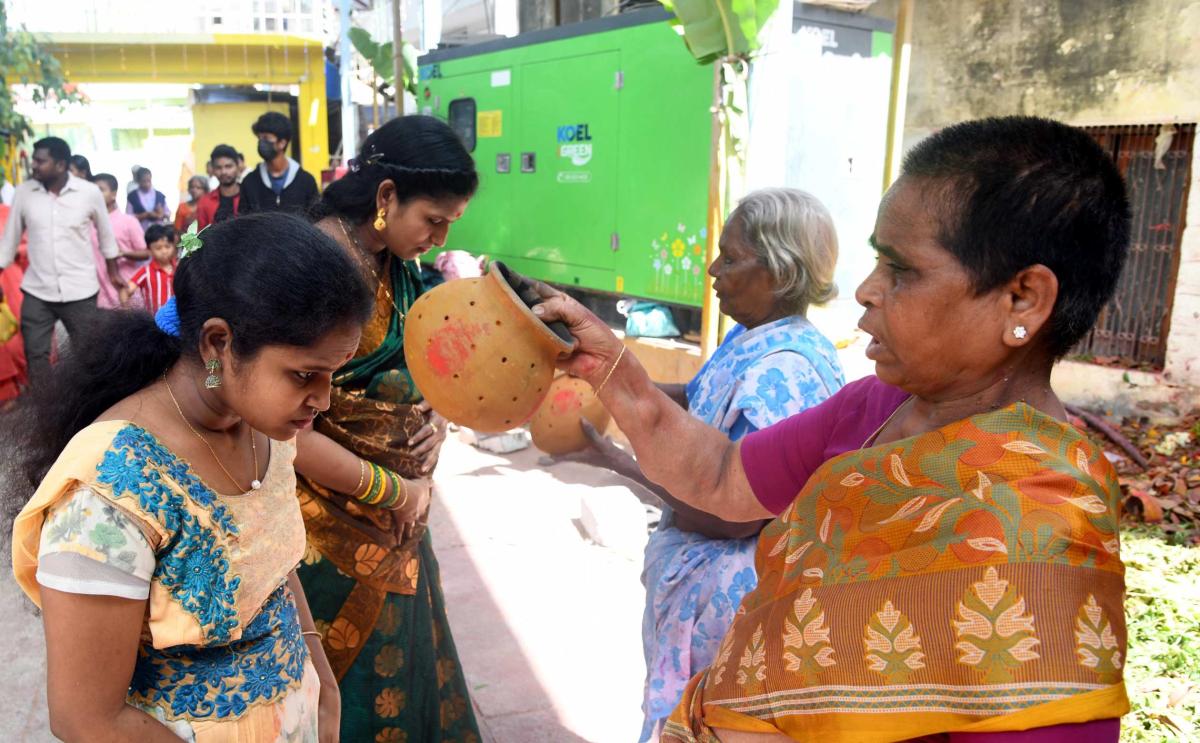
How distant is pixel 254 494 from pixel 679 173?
515cm

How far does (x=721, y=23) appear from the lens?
502 cm

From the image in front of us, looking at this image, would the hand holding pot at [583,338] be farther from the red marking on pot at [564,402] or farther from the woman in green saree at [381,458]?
the woman in green saree at [381,458]

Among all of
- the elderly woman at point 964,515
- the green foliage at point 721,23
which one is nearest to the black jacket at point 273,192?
the green foliage at point 721,23

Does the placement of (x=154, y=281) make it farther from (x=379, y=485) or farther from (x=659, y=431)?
(x=659, y=431)

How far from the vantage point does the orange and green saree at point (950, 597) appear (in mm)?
1103

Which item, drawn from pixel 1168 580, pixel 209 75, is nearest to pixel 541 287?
pixel 1168 580

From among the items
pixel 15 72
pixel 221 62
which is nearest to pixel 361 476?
pixel 15 72

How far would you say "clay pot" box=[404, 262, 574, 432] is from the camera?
174 centimetres

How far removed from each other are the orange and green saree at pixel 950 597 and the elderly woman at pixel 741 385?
1053 mm

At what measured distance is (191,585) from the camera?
4.88ft

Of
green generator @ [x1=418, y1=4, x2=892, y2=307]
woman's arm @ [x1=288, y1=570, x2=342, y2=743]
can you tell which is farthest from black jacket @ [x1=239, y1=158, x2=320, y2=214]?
woman's arm @ [x1=288, y1=570, x2=342, y2=743]

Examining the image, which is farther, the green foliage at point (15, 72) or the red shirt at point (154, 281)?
the green foliage at point (15, 72)

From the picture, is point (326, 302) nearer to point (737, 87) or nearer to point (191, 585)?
point (191, 585)

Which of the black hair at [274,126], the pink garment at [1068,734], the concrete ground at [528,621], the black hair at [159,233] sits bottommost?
the concrete ground at [528,621]
